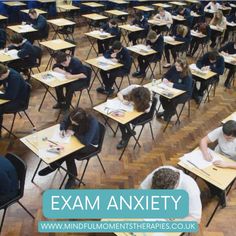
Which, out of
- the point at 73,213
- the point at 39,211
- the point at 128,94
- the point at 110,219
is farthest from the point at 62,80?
the point at 110,219

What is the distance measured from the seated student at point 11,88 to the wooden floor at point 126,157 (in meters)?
0.51

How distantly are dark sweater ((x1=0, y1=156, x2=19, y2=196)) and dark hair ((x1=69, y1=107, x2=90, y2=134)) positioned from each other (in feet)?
2.80

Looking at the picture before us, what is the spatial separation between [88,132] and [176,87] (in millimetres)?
2041

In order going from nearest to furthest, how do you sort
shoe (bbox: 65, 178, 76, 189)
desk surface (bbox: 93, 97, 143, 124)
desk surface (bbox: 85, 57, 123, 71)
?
shoe (bbox: 65, 178, 76, 189) < desk surface (bbox: 93, 97, 143, 124) < desk surface (bbox: 85, 57, 123, 71)

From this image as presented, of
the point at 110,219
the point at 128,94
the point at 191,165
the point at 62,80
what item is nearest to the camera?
the point at 110,219

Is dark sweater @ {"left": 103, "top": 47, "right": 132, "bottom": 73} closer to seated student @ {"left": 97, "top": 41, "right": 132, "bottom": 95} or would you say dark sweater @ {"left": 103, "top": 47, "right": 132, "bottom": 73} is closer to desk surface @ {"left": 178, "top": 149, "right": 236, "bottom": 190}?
seated student @ {"left": 97, "top": 41, "right": 132, "bottom": 95}

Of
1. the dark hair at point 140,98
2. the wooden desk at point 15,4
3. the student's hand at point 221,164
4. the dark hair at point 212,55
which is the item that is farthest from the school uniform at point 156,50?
the wooden desk at point 15,4

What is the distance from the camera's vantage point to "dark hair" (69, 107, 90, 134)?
3.24 metres

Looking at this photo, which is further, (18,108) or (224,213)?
(18,108)

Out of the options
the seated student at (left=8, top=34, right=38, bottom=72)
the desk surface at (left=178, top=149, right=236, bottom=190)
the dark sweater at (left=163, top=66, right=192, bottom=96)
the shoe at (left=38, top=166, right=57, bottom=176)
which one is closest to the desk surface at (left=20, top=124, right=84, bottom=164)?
the shoe at (left=38, top=166, right=57, bottom=176)

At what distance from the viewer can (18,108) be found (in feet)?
13.9

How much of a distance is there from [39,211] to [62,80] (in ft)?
6.80

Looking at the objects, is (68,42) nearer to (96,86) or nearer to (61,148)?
(96,86)

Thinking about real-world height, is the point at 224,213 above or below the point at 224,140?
below
